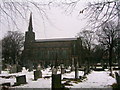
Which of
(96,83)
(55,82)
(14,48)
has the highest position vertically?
(14,48)

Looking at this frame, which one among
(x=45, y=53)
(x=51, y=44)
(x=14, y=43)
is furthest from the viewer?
(x=51, y=44)

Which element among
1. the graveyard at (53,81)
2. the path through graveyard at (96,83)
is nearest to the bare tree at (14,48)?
the graveyard at (53,81)

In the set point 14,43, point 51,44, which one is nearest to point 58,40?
point 51,44

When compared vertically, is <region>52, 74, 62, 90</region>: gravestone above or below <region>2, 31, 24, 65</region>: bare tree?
below

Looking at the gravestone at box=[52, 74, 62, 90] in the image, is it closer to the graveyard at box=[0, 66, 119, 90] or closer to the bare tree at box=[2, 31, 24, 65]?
the graveyard at box=[0, 66, 119, 90]

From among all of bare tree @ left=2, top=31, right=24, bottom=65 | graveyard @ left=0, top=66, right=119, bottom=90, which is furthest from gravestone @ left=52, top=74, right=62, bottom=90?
bare tree @ left=2, top=31, right=24, bottom=65

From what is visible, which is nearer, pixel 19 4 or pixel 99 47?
pixel 19 4

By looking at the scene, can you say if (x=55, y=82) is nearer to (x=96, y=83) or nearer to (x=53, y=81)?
(x=53, y=81)

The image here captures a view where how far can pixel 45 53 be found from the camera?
5859cm

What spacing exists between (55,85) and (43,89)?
2.45 feet

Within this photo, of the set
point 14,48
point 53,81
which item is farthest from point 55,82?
point 14,48

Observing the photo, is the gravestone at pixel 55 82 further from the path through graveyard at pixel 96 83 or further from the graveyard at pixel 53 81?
the path through graveyard at pixel 96 83

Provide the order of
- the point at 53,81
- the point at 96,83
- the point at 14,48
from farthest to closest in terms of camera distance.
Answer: the point at 14,48, the point at 96,83, the point at 53,81

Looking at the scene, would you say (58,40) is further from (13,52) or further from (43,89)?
(43,89)
